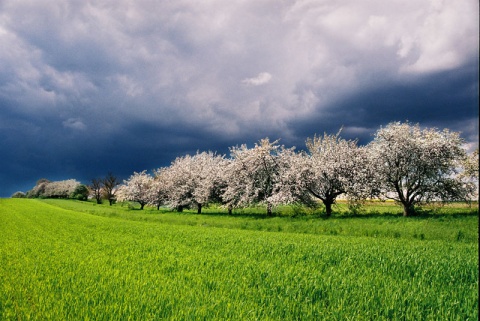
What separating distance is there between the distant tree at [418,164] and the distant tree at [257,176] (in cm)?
1452

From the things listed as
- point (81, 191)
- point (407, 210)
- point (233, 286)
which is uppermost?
point (81, 191)

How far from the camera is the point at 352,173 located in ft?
131

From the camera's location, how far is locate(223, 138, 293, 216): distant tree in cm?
4441

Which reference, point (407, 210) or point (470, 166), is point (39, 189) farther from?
point (470, 166)

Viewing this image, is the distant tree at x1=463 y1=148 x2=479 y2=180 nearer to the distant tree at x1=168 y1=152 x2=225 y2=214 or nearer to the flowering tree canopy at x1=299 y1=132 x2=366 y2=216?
the flowering tree canopy at x1=299 y1=132 x2=366 y2=216

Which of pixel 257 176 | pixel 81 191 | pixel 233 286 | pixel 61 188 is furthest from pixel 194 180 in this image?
pixel 61 188

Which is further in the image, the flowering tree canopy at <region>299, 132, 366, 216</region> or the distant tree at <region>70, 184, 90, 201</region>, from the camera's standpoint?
the distant tree at <region>70, 184, 90, 201</region>

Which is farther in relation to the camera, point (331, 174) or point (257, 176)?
point (257, 176)

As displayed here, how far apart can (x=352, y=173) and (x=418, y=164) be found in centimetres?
810

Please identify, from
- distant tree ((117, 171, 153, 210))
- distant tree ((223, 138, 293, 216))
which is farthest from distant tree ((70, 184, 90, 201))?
distant tree ((223, 138, 293, 216))

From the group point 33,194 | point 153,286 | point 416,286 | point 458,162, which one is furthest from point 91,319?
point 33,194

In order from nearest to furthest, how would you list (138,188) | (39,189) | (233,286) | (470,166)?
(233,286), (470,166), (138,188), (39,189)

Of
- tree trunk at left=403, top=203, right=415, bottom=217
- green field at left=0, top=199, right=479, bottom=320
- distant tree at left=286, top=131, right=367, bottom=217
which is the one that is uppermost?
distant tree at left=286, top=131, right=367, bottom=217

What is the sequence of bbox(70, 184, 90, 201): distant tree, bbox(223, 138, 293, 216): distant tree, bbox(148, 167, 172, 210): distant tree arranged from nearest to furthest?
1. bbox(223, 138, 293, 216): distant tree
2. bbox(148, 167, 172, 210): distant tree
3. bbox(70, 184, 90, 201): distant tree
